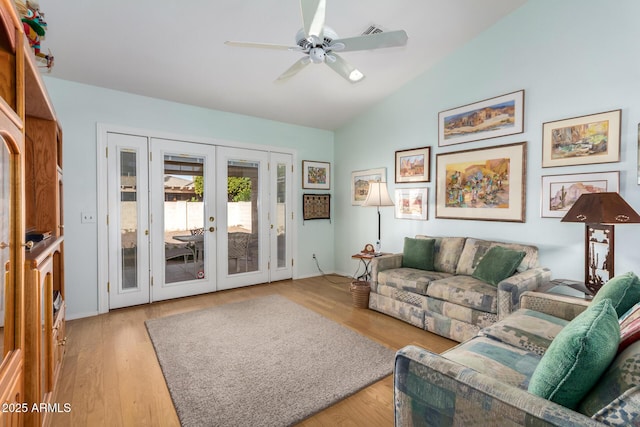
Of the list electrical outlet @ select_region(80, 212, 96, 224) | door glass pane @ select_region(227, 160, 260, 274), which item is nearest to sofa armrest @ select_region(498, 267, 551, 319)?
door glass pane @ select_region(227, 160, 260, 274)

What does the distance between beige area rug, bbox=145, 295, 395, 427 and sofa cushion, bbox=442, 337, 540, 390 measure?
2.72ft

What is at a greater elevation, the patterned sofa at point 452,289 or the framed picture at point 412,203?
the framed picture at point 412,203

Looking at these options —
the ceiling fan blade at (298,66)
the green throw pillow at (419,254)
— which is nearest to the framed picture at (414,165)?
the green throw pillow at (419,254)

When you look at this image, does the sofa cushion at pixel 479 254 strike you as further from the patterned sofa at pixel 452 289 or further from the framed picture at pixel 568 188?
the framed picture at pixel 568 188

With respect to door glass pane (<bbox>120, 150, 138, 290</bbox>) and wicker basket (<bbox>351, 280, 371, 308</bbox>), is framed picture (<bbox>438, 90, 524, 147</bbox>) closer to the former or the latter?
wicker basket (<bbox>351, 280, 371, 308</bbox>)

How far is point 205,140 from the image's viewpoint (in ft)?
14.1

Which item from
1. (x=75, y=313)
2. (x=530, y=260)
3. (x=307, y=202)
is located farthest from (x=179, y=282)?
(x=530, y=260)

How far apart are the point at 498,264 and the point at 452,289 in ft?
1.63

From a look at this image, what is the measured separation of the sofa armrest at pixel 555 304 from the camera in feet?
6.70

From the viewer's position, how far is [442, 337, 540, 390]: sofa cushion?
4.75ft

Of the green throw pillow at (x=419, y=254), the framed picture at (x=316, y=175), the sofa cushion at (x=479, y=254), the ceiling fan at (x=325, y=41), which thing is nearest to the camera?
the ceiling fan at (x=325, y=41)

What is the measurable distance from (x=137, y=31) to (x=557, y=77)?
396cm

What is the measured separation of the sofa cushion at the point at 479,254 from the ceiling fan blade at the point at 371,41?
89.3 inches

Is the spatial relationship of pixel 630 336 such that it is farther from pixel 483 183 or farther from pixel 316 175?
pixel 316 175
